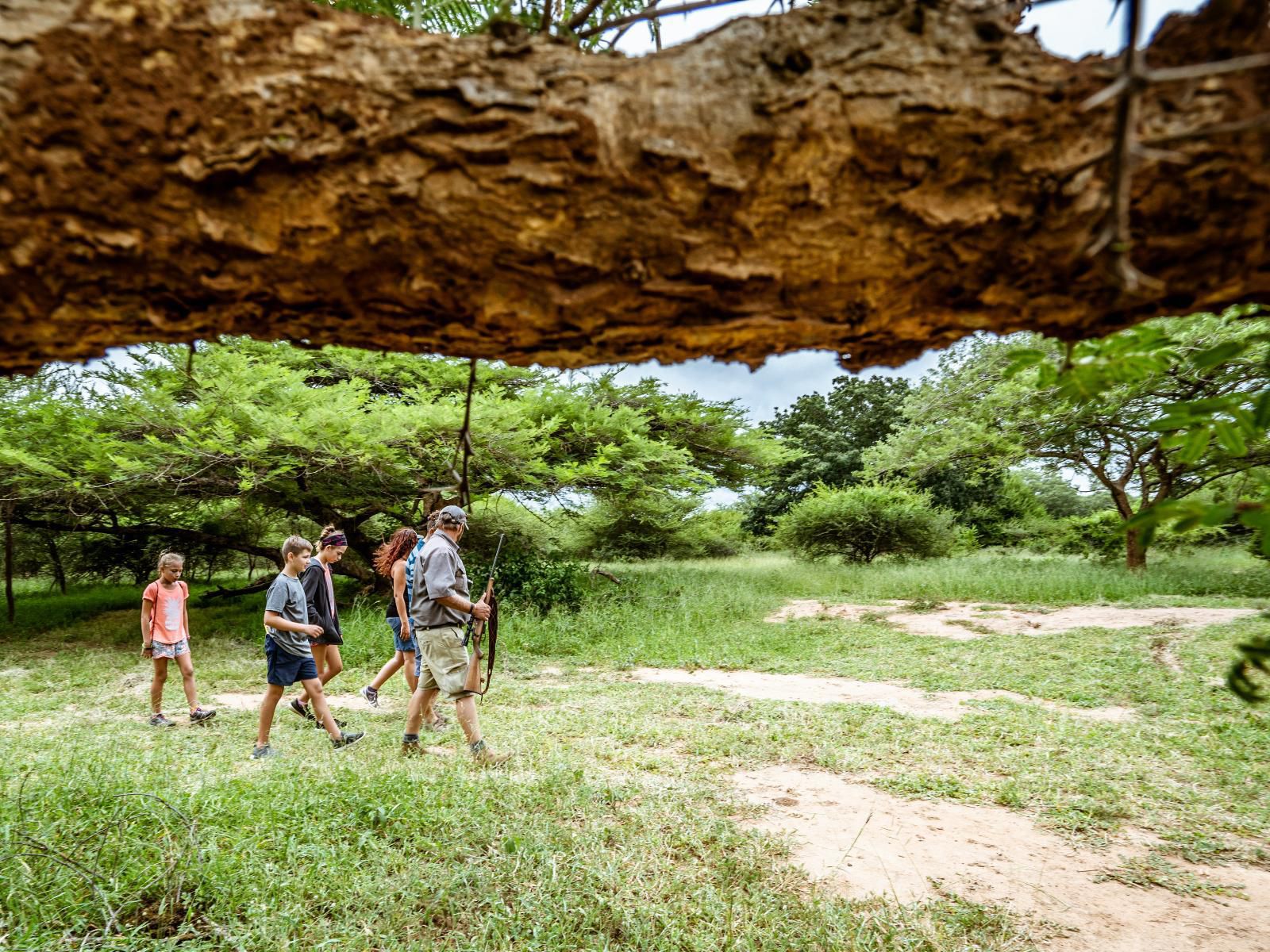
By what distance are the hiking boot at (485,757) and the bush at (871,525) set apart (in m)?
15.1

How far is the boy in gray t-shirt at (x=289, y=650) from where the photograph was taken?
5.02 meters

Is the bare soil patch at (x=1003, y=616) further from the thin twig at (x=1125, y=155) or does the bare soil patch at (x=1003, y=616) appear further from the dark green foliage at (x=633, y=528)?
the thin twig at (x=1125, y=155)

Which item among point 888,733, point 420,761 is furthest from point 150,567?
point 888,733

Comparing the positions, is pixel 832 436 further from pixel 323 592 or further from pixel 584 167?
pixel 584 167

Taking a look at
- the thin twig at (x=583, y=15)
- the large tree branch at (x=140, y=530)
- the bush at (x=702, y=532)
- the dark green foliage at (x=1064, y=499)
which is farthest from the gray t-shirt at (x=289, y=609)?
the dark green foliage at (x=1064, y=499)

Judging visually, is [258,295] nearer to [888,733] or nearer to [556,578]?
[888,733]

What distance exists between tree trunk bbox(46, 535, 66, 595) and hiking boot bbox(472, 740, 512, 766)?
15.3 meters

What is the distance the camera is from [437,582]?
4.85m

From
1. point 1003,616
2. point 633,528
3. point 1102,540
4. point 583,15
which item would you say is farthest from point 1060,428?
point 583,15

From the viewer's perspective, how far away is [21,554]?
17.1 m

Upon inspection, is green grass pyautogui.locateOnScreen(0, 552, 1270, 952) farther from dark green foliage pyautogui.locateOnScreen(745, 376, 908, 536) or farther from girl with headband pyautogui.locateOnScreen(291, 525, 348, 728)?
dark green foliage pyautogui.locateOnScreen(745, 376, 908, 536)

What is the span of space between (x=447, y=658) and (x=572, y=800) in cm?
143

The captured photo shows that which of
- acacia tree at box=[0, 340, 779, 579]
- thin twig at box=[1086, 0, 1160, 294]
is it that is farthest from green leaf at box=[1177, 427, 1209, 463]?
acacia tree at box=[0, 340, 779, 579]

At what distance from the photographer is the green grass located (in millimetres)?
2688
